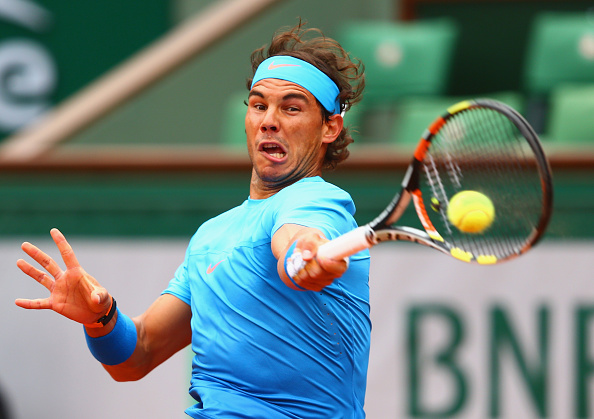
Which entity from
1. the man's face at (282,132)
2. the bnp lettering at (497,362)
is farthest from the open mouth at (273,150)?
the bnp lettering at (497,362)

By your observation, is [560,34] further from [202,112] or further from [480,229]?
[480,229]

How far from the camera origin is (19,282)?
→ 17.4 ft

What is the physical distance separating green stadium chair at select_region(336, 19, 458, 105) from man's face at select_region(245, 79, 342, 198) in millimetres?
3620

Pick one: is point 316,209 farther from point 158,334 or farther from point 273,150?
point 158,334

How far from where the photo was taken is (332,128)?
248 centimetres

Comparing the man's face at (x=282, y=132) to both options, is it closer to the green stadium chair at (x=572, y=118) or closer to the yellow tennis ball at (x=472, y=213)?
the yellow tennis ball at (x=472, y=213)

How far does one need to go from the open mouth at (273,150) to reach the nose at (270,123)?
37mm

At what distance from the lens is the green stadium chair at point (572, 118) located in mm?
5445

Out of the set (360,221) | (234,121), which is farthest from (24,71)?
(360,221)

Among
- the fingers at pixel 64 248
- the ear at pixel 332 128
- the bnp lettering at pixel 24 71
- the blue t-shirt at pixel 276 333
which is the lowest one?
the blue t-shirt at pixel 276 333

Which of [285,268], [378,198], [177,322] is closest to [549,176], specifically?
[285,268]

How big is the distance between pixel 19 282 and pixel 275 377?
343cm

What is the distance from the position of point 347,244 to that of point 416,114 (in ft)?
12.4

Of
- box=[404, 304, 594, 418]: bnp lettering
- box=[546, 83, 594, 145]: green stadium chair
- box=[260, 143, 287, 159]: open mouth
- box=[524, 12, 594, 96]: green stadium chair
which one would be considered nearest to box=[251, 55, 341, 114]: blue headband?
box=[260, 143, 287, 159]: open mouth
